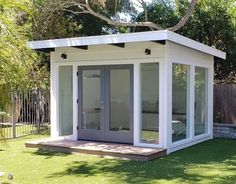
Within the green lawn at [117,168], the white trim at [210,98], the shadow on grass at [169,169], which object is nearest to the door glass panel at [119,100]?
the green lawn at [117,168]

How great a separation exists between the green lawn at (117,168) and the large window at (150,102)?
0.76 meters

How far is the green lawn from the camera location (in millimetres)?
7312

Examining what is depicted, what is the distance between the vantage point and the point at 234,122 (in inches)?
533

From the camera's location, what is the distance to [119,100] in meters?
10.6

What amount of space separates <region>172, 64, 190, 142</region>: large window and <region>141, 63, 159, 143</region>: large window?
54 centimetres

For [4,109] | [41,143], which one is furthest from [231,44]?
[4,109]

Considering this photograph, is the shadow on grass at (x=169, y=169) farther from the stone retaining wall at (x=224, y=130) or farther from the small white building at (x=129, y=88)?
the stone retaining wall at (x=224, y=130)

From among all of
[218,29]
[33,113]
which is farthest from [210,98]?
[33,113]

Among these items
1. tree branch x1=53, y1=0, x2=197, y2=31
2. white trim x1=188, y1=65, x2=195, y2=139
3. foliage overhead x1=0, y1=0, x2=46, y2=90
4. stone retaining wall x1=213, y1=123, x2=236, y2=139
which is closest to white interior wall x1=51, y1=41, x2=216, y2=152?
white trim x1=188, y1=65, x2=195, y2=139

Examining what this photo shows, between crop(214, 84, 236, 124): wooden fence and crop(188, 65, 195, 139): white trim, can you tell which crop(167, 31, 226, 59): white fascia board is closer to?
crop(188, 65, 195, 139): white trim

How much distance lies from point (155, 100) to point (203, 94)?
289 centimetres

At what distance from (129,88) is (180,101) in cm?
144

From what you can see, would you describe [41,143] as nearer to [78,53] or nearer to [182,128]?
[78,53]

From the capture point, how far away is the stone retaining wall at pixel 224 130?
13.0 meters
